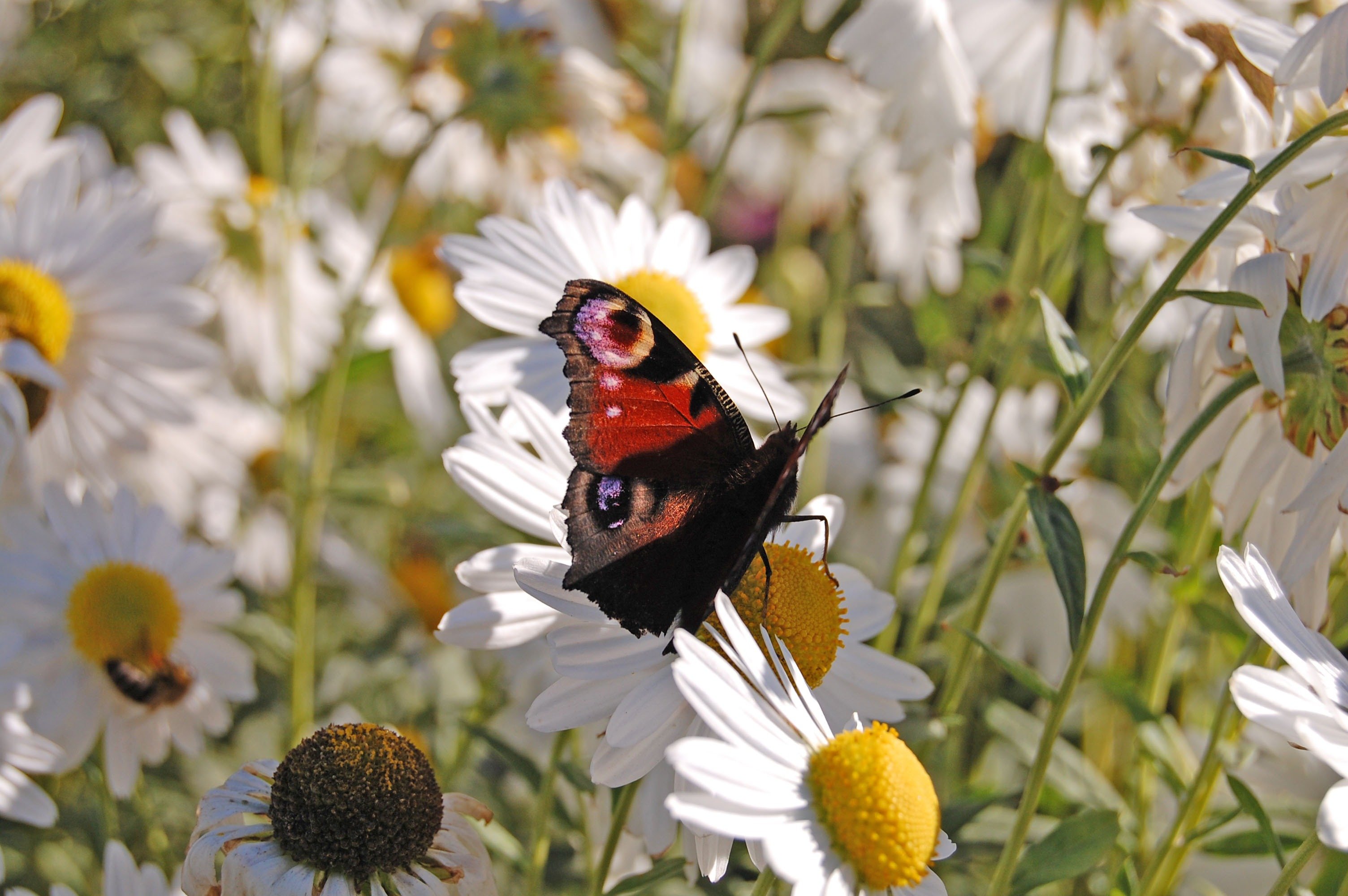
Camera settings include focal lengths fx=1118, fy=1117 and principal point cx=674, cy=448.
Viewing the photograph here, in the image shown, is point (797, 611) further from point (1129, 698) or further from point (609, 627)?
point (1129, 698)

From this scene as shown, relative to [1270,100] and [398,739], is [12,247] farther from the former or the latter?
[1270,100]

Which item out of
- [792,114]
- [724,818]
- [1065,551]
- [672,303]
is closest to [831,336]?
[792,114]

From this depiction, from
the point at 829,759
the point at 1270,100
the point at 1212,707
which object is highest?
the point at 1270,100

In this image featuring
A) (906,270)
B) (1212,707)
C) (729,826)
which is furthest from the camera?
(906,270)

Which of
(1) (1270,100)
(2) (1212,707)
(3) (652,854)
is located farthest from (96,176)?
(2) (1212,707)

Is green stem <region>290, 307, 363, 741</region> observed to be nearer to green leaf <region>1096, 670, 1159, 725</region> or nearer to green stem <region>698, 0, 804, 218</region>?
green stem <region>698, 0, 804, 218</region>

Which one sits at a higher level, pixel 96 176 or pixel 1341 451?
pixel 1341 451

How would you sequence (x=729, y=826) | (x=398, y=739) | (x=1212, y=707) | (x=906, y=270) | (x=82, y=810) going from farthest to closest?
(x=906, y=270) < (x=1212, y=707) < (x=82, y=810) < (x=398, y=739) < (x=729, y=826)
